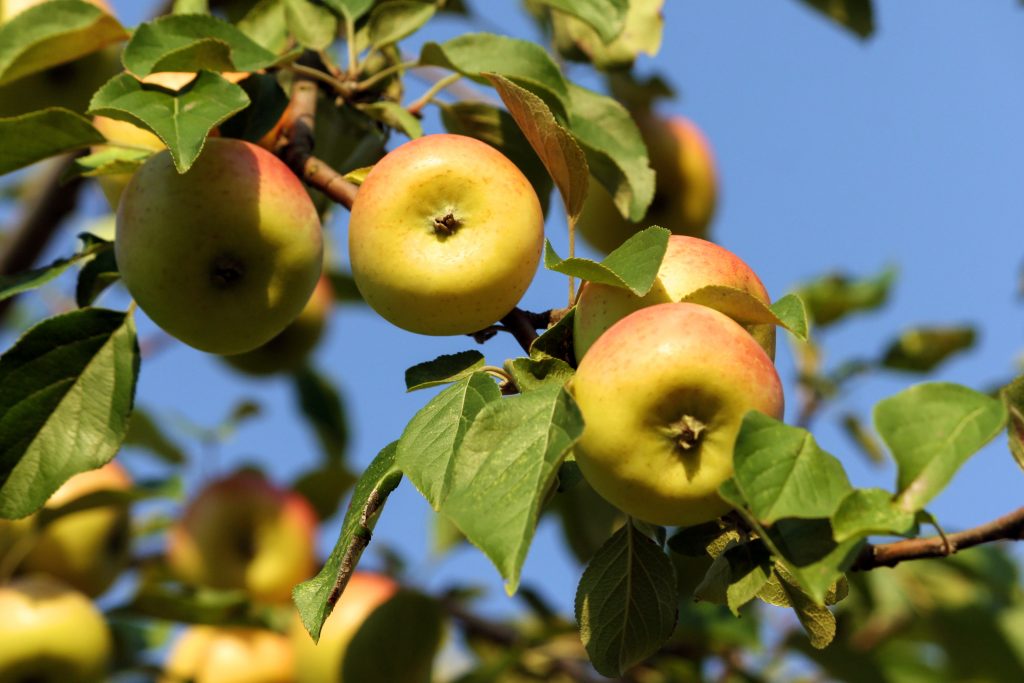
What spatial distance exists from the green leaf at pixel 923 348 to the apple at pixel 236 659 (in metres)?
1.79

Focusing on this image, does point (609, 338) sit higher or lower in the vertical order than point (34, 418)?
higher

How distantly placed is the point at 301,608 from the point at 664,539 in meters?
0.35

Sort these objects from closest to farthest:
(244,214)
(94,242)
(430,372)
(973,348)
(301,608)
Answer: (301,608) < (430,372) < (244,214) < (94,242) < (973,348)

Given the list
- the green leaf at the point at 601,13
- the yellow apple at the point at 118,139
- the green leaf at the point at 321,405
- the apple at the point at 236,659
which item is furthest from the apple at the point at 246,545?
the green leaf at the point at 601,13

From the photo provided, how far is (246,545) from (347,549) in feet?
5.60

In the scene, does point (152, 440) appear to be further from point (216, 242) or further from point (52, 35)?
point (216, 242)

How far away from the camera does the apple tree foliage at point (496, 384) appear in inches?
28.9

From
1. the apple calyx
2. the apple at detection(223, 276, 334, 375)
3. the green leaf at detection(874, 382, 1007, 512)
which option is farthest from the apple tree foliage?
the apple at detection(223, 276, 334, 375)

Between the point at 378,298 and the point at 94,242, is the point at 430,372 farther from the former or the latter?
the point at 94,242

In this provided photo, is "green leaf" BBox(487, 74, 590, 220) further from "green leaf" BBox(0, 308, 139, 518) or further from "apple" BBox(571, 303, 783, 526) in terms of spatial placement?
"green leaf" BBox(0, 308, 139, 518)

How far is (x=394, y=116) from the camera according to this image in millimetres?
1396

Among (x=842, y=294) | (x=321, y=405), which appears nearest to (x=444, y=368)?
(x=321, y=405)

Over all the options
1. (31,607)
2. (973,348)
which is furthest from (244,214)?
(973,348)

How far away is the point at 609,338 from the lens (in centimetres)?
85
